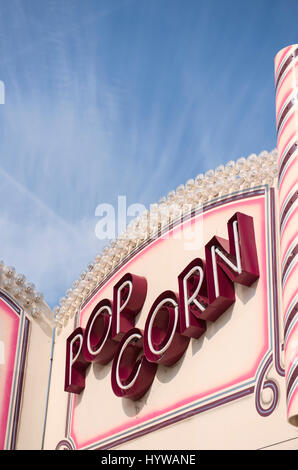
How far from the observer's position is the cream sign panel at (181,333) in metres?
5.66

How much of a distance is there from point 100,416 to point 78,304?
5.53 ft

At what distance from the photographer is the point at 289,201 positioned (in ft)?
16.3

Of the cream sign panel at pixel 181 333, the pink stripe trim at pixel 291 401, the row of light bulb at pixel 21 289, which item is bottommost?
the pink stripe trim at pixel 291 401

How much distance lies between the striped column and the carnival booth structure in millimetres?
11

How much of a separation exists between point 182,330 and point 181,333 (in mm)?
33

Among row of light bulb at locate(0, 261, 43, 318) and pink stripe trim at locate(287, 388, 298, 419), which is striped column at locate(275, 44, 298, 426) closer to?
pink stripe trim at locate(287, 388, 298, 419)

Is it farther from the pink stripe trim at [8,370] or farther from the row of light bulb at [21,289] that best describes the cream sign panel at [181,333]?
the row of light bulb at [21,289]

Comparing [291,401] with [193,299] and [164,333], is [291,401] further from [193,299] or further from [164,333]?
[164,333]

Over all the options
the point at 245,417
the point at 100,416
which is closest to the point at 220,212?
the point at 245,417

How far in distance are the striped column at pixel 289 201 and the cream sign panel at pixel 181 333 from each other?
702mm

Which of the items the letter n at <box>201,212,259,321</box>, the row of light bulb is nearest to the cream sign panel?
the letter n at <box>201,212,259,321</box>

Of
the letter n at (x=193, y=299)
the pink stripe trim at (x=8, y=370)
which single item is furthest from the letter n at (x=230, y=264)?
the pink stripe trim at (x=8, y=370)

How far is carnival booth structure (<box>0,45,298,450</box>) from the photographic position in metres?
5.26

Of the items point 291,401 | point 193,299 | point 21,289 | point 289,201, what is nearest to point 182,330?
point 193,299
